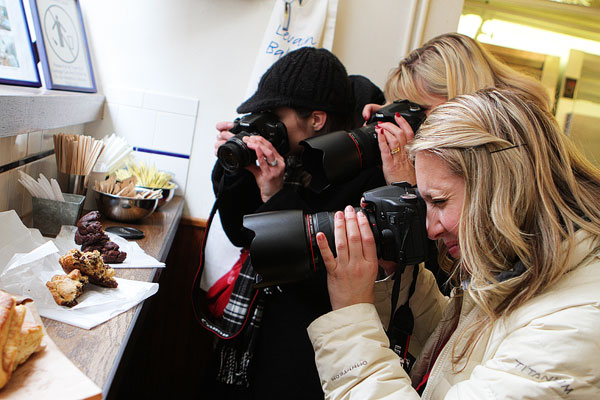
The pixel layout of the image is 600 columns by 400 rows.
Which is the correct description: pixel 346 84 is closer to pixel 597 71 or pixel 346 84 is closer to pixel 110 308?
pixel 110 308

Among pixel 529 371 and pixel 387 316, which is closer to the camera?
pixel 529 371

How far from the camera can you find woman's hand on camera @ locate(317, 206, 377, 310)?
36.2 inches

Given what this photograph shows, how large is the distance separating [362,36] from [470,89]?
890mm

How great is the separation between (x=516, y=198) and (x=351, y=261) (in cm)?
31

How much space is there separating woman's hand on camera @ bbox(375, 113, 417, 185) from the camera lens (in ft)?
1.08

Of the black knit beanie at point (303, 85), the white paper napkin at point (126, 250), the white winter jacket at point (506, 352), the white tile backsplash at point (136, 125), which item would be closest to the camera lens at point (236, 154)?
the black knit beanie at point (303, 85)

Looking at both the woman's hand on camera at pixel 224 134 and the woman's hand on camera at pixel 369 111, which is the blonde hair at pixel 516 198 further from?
the woman's hand on camera at pixel 224 134

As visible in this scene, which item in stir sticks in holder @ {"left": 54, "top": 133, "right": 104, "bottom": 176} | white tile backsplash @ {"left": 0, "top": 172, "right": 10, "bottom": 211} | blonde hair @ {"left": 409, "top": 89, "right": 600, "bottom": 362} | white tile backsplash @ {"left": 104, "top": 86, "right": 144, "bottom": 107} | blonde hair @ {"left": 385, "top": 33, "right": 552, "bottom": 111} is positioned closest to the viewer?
blonde hair @ {"left": 409, "top": 89, "right": 600, "bottom": 362}

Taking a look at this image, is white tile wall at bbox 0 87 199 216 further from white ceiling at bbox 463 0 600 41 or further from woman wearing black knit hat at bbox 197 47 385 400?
white ceiling at bbox 463 0 600 41

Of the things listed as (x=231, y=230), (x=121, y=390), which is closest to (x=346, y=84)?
(x=231, y=230)

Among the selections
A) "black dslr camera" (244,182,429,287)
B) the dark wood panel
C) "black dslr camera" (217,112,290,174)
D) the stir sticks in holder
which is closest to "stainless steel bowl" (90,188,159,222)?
the stir sticks in holder

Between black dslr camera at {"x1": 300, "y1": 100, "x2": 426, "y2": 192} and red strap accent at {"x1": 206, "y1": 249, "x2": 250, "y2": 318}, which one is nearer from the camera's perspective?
black dslr camera at {"x1": 300, "y1": 100, "x2": 426, "y2": 192}

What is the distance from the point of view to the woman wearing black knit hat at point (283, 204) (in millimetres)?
1160

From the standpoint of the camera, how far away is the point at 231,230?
1.47m
